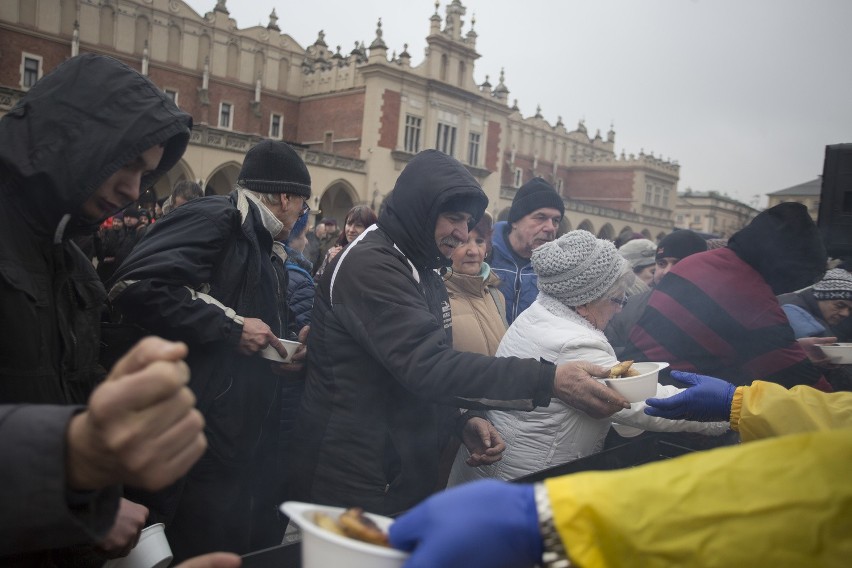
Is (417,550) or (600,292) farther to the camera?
(600,292)

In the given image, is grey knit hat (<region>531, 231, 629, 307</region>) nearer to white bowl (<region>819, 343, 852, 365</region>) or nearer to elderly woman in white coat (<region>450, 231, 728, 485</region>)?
elderly woman in white coat (<region>450, 231, 728, 485</region>)

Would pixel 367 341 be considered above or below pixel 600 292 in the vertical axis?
below

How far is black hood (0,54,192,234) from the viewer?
159 cm

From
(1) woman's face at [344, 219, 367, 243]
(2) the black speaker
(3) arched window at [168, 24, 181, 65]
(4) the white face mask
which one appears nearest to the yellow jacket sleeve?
(2) the black speaker

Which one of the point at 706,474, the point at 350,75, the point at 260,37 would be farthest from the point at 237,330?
the point at 260,37

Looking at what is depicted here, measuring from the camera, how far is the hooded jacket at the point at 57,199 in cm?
150

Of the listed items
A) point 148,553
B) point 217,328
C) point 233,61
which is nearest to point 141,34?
point 233,61

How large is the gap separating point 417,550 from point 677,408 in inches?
66.5

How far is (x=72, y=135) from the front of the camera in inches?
64.1

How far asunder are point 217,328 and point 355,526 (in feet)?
5.45

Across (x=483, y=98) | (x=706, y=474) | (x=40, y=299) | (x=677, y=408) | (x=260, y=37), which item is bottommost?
(x=677, y=408)

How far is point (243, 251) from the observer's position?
283 cm

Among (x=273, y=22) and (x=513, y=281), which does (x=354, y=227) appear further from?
(x=273, y=22)

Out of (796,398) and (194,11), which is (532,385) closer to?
(796,398)
